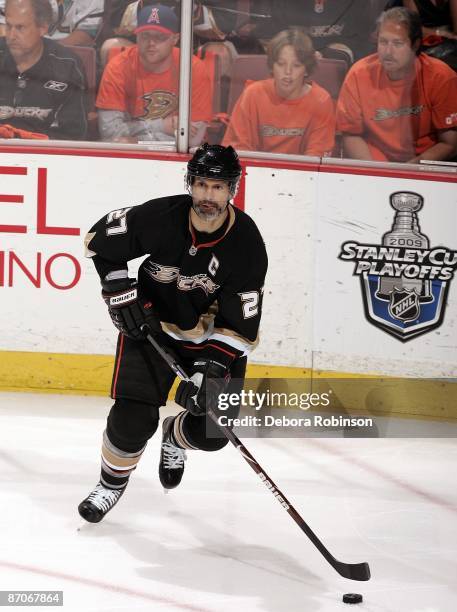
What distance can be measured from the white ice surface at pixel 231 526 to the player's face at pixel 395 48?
5.27 feet

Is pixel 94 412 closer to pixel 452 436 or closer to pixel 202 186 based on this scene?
pixel 452 436

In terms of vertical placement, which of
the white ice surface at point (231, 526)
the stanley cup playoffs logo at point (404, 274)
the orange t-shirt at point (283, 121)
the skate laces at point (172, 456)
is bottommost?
the white ice surface at point (231, 526)

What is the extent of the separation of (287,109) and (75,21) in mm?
1012

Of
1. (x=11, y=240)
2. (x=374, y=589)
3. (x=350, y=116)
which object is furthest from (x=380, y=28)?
(x=374, y=589)

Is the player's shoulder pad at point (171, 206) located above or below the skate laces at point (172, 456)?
above

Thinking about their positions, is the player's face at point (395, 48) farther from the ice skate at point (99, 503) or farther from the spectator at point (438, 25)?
the ice skate at point (99, 503)

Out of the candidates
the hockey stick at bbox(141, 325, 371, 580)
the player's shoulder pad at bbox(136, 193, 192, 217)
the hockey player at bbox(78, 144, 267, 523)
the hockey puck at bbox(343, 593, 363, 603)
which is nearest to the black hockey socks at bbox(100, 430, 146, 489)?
the hockey player at bbox(78, 144, 267, 523)

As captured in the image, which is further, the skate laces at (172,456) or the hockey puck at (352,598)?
the skate laces at (172,456)

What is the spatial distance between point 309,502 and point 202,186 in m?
1.23

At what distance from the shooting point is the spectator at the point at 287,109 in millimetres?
4660

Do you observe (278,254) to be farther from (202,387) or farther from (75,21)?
(202,387)

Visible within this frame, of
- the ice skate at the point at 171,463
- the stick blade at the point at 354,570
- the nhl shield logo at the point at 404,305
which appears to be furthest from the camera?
the nhl shield logo at the point at 404,305

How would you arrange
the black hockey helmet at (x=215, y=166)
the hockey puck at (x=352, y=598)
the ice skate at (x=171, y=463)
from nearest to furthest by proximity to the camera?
the hockey puck at (x=352, y=598)
the black hockey helmet at (x=215, y=166)
the ice skate at (x=171, y=463)

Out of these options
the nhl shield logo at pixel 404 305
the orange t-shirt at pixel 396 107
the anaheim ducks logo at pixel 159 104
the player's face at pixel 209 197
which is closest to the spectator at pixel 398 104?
the orange t-shirt at pixel 396 107
